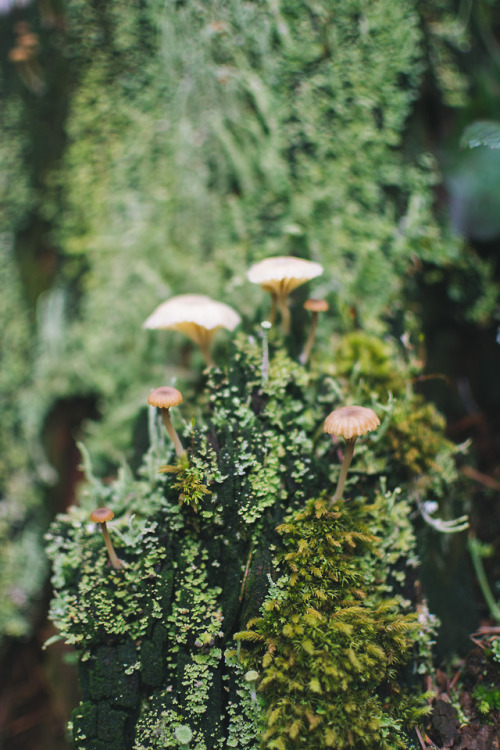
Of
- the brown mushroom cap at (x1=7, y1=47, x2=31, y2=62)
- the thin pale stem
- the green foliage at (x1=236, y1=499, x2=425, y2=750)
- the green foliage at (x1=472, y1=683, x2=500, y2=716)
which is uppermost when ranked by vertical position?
the brown mushroom cap at (x1=7, y1=47, x2=31, y2=62)

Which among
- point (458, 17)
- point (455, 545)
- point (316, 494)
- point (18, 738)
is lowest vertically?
point (18, 738)

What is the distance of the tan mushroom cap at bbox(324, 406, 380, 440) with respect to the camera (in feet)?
5.56

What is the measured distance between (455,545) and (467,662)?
54cm

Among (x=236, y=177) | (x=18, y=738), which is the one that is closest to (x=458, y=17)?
(x=236, y=177)

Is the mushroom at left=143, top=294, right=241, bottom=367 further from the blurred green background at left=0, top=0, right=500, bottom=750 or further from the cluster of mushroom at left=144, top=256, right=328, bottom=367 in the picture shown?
the blurred green background at left=0, top=0, right=500, bottom=750

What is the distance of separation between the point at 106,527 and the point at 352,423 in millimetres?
1092

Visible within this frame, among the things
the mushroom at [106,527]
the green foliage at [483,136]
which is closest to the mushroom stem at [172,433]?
the mushroom at [106,527]

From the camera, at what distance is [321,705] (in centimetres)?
158

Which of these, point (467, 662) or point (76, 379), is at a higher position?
point (76, 379)

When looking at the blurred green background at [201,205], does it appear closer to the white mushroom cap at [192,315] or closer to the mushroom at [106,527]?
the white mushroom cap at [192,315]

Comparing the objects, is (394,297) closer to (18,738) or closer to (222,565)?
(222,565)

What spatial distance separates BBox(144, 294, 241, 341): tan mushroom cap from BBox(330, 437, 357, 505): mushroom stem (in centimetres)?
88

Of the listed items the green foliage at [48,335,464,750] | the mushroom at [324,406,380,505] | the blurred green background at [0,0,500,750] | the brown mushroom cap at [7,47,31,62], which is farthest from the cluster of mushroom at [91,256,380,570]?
the brown mushroom cap at [7,47,31,62]

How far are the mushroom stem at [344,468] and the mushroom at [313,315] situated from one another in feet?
2.39
